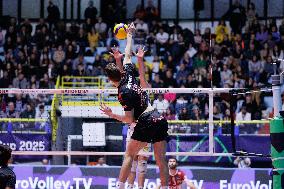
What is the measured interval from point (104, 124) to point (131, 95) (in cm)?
394

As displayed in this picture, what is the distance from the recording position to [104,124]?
1398cm

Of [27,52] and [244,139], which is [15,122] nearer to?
[244,139]

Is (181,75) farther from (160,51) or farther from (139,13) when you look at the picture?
(139,13)

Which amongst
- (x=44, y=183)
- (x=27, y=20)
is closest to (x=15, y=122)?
(x=44, y=183)

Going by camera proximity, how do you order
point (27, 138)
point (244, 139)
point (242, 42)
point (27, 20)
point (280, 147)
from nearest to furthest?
point (280, 147), point (27, 138), point (244, 139), point (242, 42), point (27, 20)

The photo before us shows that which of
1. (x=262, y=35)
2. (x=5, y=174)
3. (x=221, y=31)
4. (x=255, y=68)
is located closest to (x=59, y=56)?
(x=221, y=31)

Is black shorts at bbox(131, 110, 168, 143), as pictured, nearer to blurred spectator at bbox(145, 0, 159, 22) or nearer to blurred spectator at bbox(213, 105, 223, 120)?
blurred spectator at bbox(213, 105, 223, 120)

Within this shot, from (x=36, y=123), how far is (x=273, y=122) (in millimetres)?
8568

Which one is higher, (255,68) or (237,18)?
(237,18)

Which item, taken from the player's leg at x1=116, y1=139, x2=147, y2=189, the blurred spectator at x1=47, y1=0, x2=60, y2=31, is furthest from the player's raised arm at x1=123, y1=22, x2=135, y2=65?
the blurred spectator at x1=47, y1=0, x2=60, y2=31

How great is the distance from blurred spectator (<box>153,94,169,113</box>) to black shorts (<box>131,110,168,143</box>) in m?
4.21

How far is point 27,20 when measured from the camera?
29312 millimetres

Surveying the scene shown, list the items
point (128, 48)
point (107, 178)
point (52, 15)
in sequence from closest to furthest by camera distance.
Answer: point (128, 48) < point (107, 178) < point (52, 15)

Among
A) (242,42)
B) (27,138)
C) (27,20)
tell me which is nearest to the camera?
(27,138)
